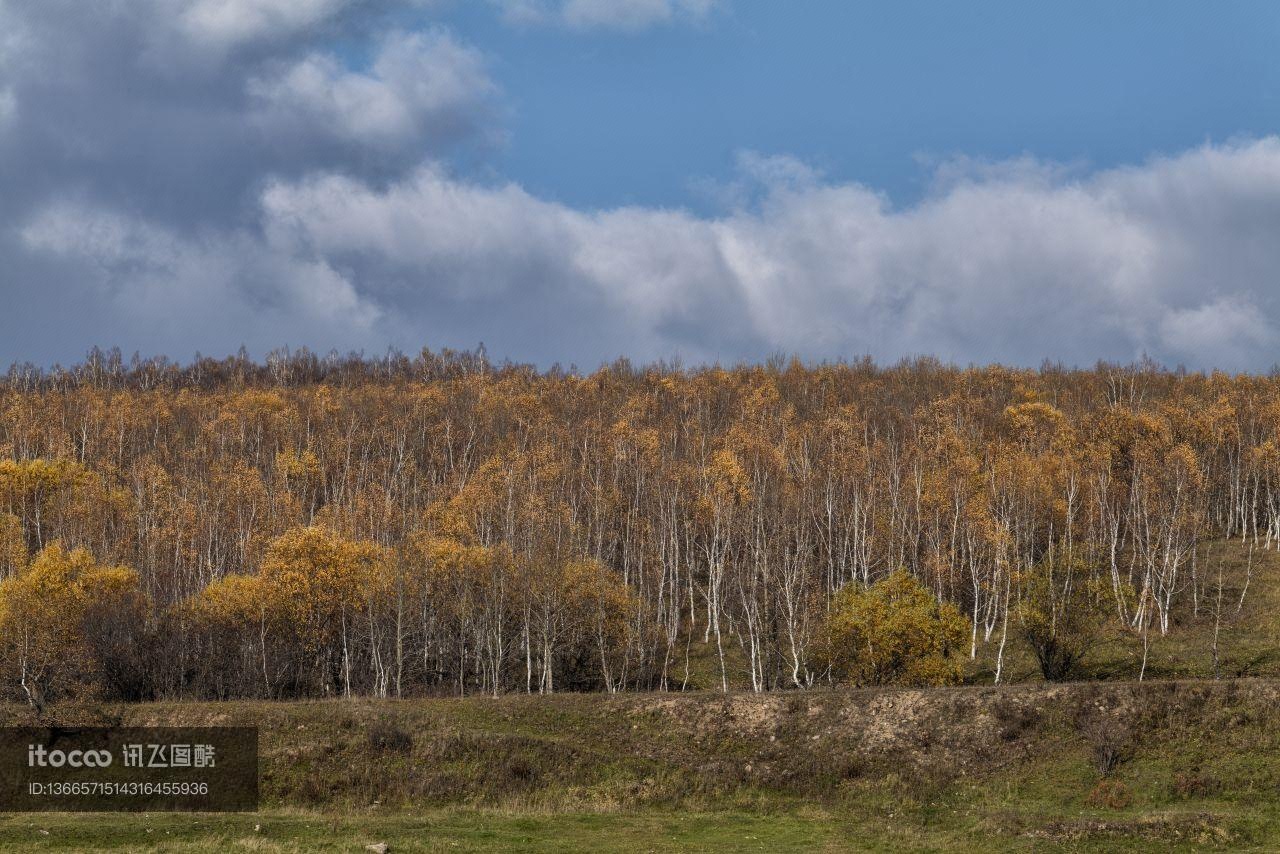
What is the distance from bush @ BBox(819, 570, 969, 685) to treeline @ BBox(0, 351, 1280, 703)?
229mm

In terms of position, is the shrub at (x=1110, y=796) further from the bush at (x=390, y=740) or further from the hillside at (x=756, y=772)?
the bush at (x=390, y=740)

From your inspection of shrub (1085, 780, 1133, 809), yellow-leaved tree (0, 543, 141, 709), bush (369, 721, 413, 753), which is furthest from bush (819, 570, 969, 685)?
yellow-leaved tree (0, 543, 141, 709)

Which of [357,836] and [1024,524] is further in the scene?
[1024,524]

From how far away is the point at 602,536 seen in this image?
117 metres

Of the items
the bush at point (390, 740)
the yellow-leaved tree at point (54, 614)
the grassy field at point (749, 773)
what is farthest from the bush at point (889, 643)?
the yellow-leaved tree at point (54, 614)

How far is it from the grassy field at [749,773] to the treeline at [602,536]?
46.5 feet

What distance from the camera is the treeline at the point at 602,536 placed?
7969 centimetres

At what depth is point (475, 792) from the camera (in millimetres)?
49812

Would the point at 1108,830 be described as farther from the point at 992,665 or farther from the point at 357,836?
the point at 992,665

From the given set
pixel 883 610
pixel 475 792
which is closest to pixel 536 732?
pixel 475 792

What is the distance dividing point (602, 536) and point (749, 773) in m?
66.9

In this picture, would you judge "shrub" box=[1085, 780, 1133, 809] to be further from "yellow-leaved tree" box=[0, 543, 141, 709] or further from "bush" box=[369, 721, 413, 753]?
"yellow-leaved tree" box=[0, 543, 141, 709]

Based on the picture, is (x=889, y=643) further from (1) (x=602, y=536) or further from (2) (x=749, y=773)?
(1) (x=602, y=536)

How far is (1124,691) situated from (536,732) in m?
29.3
